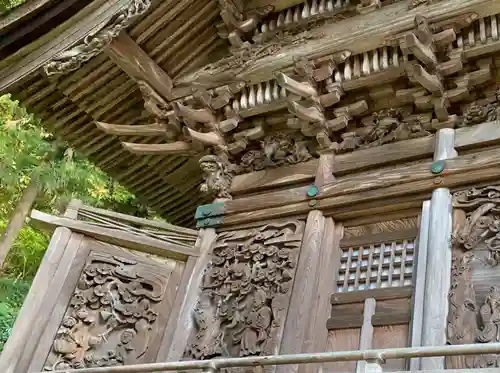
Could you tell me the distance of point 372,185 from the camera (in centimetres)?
464

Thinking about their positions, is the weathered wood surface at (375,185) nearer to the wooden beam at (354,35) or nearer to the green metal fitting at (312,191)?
the green metal fitting at (312,191)

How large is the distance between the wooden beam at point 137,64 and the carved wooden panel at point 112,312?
68.9 inches

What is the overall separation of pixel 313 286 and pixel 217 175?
1.62m

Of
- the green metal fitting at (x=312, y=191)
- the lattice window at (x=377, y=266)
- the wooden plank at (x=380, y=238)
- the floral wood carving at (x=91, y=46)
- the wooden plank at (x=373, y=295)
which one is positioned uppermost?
the floral wood carving at (x=91, y=46)

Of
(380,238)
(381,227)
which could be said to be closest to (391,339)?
(380,238)

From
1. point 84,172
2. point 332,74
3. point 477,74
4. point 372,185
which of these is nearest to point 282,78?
point 332,74

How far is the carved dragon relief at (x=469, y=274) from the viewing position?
3590 millimetres

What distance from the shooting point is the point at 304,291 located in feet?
14.5

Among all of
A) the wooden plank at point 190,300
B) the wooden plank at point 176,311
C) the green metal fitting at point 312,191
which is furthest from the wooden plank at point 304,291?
the wooden plank at point 176,311

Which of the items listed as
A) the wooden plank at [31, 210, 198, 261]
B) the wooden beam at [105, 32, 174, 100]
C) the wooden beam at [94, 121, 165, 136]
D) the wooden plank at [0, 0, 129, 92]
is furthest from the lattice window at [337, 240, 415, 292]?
the wooden plank at [0, 0, 129, 92]

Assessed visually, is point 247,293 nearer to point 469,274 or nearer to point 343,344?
point 343,344

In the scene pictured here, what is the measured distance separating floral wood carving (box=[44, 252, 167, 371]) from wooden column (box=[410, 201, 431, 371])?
2.17 metres

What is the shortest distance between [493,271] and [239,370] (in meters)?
1.92

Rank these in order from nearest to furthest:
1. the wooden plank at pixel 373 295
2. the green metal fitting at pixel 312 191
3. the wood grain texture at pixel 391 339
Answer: the wood grain texture at pixel 391 339
the wooden plank at pixel 373 295
the green metal fitting at pixel 312 191
